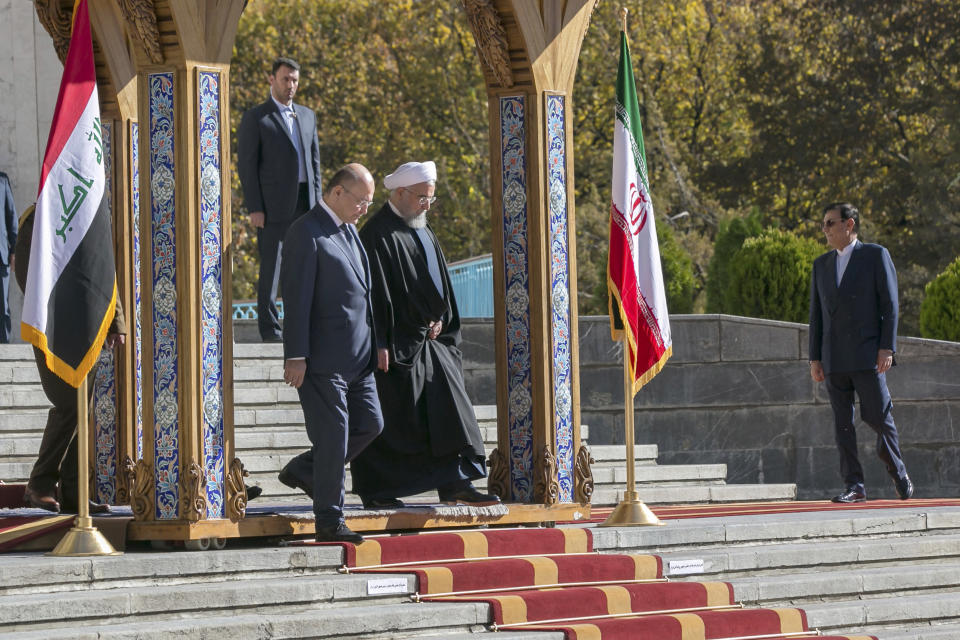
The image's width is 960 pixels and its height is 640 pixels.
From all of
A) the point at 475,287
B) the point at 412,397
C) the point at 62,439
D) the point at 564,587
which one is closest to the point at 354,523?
the point at 412,397

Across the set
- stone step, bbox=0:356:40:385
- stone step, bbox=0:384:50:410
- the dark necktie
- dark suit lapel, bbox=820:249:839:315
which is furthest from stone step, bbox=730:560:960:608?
stone step, bbox=0:356:40:385

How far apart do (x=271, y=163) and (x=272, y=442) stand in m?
1.84

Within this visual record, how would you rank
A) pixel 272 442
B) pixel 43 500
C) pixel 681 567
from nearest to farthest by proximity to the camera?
1. pixel 681 567
2. pixel 43 500
3. pixel 272 442

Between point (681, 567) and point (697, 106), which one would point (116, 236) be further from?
point (697, 106)

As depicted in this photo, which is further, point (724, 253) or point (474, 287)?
point (724, 253)

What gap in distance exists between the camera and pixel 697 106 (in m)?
32.4

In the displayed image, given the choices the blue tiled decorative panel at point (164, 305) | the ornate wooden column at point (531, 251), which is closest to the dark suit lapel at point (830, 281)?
the ornate wooden column at point (531, 251)

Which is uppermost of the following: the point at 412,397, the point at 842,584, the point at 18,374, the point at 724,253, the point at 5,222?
the point at 724,253

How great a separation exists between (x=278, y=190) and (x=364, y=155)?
67.2 ft

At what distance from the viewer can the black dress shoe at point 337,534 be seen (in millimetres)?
8000

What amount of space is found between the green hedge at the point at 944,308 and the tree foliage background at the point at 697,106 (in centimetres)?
1101

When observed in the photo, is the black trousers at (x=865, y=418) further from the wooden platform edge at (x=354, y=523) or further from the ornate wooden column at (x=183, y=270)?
the ornate wooden column at (x=183, y=270)

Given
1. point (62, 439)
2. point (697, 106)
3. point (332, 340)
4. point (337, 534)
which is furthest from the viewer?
point (697, 106)

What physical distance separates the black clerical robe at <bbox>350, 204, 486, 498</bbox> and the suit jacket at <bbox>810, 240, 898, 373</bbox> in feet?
10.6
